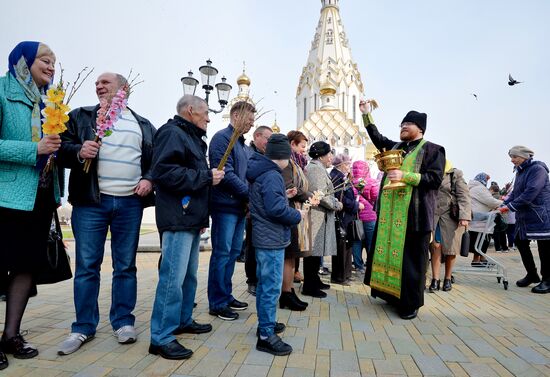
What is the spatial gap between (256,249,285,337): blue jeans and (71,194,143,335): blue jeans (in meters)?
1.11

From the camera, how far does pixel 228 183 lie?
3.39m

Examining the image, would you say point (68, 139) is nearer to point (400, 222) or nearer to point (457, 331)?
point (400, 222)

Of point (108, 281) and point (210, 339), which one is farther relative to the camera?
point (108, 281)

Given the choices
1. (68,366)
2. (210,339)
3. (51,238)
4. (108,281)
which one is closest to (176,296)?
(210,339)

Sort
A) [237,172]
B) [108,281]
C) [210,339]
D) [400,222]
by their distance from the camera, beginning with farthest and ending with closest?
1. [108,281]
2. [400,222]
3. [237,172]
4. [210,339]

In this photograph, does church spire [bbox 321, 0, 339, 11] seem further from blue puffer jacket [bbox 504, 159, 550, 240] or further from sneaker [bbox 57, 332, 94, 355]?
sneaker [bbox 57, 332, 94, 355]

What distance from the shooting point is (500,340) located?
2.94 meters

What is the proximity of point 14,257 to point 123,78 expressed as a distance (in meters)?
1.63

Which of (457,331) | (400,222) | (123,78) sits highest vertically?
(123,78)

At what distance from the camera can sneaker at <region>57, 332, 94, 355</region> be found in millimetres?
2465

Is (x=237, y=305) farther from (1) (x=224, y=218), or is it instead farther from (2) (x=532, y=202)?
(2) (x=532, y=202)

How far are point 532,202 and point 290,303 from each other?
454 centimetres

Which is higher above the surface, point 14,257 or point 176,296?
point 14,257

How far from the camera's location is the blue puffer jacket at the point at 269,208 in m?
2.71
